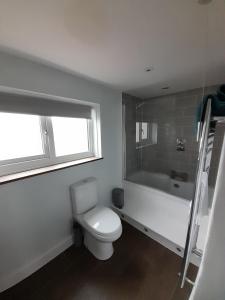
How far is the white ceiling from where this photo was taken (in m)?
0.70

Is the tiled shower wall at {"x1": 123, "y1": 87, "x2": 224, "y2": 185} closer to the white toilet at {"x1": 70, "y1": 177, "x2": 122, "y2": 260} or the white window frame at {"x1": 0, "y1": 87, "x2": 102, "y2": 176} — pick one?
the white window frame at {"x1": 0, "y1": 87, "x2": 102, "y2": 176}

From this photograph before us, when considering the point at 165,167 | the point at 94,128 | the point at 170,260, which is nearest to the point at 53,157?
the point at 94,128

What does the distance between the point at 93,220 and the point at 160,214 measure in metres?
0.95

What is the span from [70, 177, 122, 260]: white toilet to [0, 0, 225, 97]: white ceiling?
52.3 inches

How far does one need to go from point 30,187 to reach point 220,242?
143 centimetres

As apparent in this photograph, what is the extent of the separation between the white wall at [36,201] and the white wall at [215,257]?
1.35m

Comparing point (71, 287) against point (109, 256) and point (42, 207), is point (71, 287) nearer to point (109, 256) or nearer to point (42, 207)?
point (109, 256)

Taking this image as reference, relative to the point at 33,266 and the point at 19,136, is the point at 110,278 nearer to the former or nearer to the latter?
the point at 33,266

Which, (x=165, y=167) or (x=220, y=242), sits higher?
(x=220, y=242)

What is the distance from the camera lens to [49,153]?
1.55m

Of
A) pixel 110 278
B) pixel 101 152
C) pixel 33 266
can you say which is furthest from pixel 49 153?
pixel 110 278

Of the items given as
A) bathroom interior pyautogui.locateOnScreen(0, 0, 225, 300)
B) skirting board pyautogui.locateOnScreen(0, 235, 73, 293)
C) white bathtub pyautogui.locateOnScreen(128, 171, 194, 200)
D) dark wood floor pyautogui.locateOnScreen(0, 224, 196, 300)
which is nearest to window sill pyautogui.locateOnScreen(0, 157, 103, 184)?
bathroom interior pyautogui.locateOnScreen(0, 0, 225, 300)

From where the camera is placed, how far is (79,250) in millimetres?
1640

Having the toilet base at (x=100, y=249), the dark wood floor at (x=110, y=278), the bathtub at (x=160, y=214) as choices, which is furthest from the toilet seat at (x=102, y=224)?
the bathtub at (x=160, y=214)
